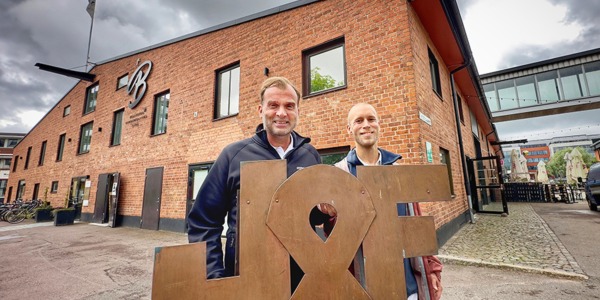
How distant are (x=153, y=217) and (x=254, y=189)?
918 cm

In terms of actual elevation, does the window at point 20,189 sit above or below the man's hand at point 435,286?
above

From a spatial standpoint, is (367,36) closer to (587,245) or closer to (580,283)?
(580,283)

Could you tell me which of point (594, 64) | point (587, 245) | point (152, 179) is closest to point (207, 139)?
point (152, 179)

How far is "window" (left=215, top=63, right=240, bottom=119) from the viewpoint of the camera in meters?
7.25

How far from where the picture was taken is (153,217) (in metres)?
8.20

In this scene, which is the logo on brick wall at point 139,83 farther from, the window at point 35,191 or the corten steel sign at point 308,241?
the window at point 35,191

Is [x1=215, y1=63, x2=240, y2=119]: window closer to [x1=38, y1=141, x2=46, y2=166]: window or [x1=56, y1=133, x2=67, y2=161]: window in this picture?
[x1=56, y1=133, x2=67, y2=161]: window

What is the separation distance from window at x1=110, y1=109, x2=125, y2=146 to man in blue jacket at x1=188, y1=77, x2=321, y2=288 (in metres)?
12.0

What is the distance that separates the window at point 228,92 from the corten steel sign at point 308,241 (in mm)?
6648

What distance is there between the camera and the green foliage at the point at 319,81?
5591 mm

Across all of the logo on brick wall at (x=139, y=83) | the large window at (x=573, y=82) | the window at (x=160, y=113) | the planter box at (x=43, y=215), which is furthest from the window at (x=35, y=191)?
the large window at (x=573, y=82)

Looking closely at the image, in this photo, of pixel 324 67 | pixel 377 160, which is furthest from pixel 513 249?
pixel 324 67

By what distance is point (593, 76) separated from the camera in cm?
1301

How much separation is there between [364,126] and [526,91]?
1862 centimetres
